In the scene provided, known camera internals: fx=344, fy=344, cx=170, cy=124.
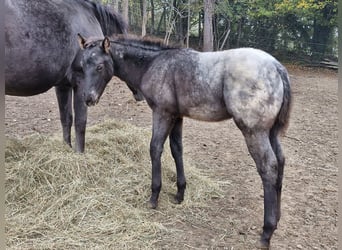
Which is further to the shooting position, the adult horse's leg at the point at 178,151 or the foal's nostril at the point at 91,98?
the adult horse's leg at the point at 178,151


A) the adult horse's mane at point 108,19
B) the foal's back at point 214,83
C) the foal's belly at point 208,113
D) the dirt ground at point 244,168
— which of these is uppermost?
the adult horse's mane at point 108,19

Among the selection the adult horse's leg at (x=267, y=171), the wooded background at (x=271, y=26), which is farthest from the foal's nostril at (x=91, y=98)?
the wooded background at (x=271, y=26)

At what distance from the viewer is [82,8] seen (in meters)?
3.84

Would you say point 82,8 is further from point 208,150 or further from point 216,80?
point 208,150

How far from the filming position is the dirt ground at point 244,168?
108 inches

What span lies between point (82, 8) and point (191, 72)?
5.97ft

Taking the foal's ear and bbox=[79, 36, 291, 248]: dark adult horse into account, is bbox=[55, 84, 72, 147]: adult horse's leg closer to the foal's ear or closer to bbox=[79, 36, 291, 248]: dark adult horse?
bbox=[79, 36, 291, 248]: dark adult horse

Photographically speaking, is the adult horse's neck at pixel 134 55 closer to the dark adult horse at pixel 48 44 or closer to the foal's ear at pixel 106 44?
the foal's ear at pixel 106 44

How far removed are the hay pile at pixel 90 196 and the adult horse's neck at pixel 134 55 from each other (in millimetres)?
978

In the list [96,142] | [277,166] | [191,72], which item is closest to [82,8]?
[96,142]

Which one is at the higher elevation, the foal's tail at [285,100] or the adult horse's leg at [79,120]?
the foal's tail at [285,100]

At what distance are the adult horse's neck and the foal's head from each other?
→ 13 centimetres

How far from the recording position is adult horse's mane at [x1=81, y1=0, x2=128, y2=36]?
3996mm

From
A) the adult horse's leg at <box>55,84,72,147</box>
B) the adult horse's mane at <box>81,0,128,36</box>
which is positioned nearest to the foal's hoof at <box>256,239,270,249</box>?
the adult horse's leg at <box>55,84,72,147</box>
